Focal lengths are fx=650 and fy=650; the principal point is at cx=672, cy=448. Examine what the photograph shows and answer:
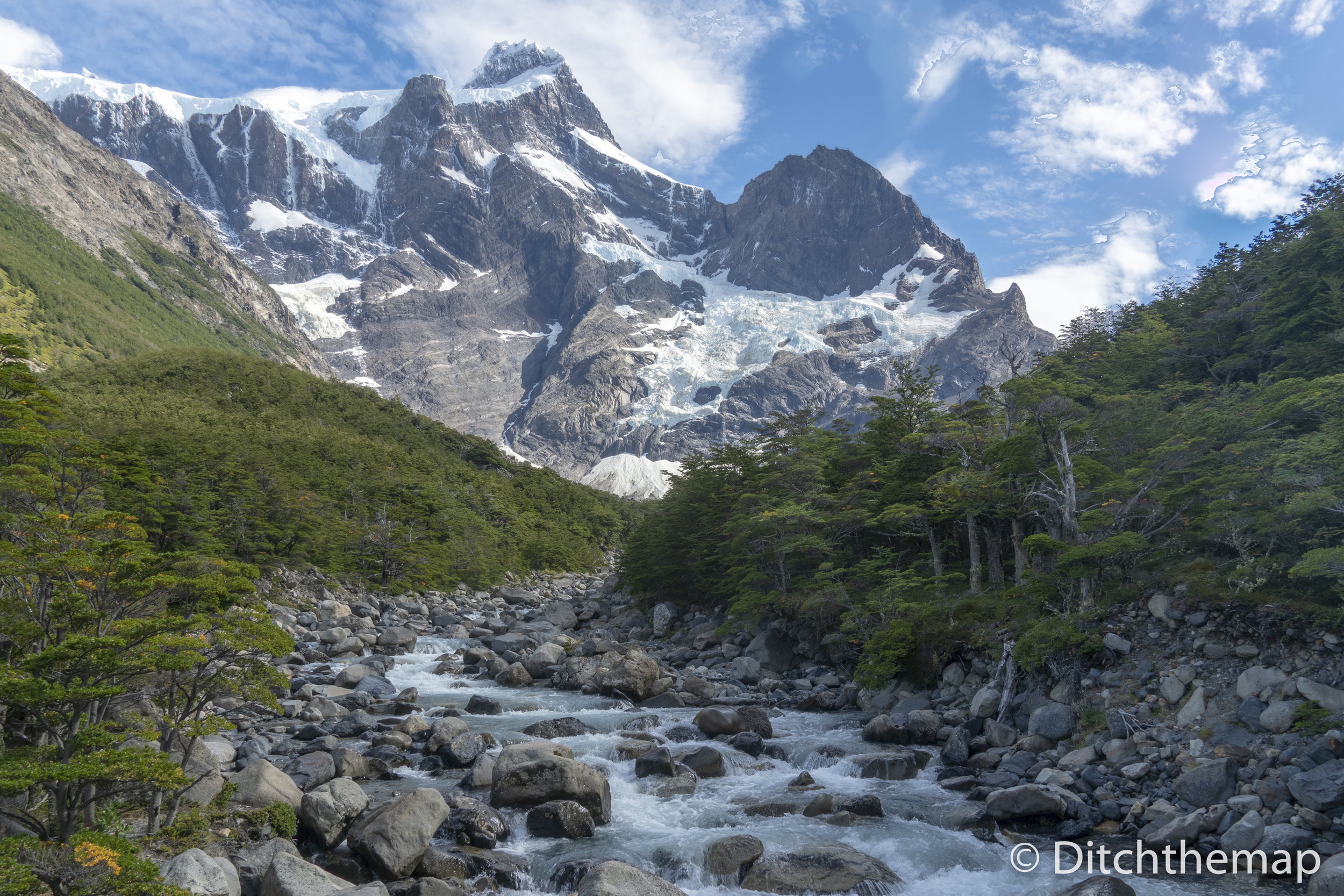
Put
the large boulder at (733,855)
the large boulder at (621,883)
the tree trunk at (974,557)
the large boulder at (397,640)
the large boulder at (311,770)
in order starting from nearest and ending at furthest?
the large boulder at (621,883) < the large boulder at (733,855) < the large boulder at (311,770) < the tree trunk at (974,557) < the large boulder at (397,640)

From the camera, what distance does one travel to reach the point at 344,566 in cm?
4409

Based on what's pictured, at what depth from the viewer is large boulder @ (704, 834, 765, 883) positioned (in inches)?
476

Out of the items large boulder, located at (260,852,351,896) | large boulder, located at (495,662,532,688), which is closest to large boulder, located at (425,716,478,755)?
large boulder, located at (260,852,351,896)

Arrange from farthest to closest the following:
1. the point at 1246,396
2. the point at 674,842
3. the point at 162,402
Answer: the point at 162,402, the point at 1246,396, the point at 674,842

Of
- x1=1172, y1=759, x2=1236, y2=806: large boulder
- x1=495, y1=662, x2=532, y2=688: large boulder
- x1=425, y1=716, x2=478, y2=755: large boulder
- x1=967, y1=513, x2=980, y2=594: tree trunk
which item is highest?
x1=967, y1=513, x2=980, y2=594: tree trunk

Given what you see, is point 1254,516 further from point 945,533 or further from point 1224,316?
point 1224,316

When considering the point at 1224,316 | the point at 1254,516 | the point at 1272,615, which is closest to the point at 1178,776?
the point at 1272,615

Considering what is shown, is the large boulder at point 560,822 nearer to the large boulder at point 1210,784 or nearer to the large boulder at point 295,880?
the large boulder at point 295,880

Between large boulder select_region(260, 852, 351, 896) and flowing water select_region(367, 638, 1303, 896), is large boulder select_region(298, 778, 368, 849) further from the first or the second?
flowing water select_region(367, 638, 1303, 896)

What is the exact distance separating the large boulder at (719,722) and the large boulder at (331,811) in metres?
10.1

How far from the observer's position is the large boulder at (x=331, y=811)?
12242 millimetres

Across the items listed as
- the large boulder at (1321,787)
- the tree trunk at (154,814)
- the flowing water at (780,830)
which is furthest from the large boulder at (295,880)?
the large boulder at (1321,787)

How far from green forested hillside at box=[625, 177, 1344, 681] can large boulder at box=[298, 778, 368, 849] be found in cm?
1673

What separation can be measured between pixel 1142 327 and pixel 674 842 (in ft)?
146
